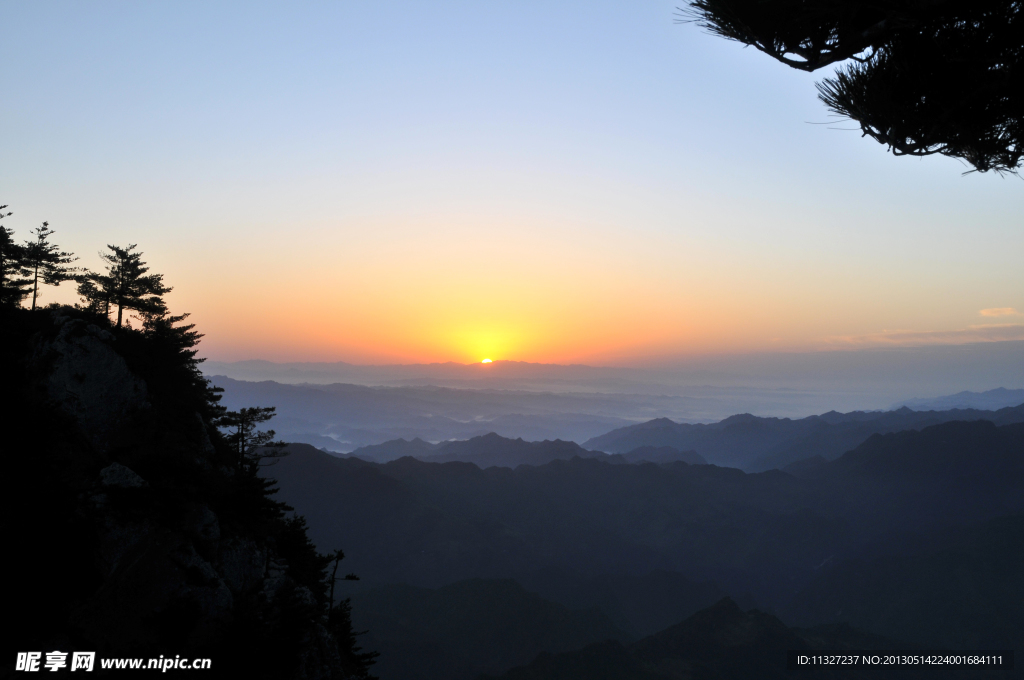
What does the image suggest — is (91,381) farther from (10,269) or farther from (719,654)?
(719,654)

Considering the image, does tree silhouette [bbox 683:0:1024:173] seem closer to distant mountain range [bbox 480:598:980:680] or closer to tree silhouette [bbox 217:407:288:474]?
tree silhouette [bbox 217:407:288:474]

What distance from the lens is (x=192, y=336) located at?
41.2 m

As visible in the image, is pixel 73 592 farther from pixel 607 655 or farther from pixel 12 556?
pixel 607 655

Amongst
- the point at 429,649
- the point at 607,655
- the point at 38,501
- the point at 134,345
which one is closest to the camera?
the point at 38,501

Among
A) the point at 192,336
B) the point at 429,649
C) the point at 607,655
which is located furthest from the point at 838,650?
the point at 192,336

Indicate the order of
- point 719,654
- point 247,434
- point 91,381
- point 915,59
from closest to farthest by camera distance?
1. point 915,59
2. point 91,381
3. point 247,434
4. point 719,654

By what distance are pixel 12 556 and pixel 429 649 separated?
154049 mm

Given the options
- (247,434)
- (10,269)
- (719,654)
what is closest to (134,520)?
(247,434)

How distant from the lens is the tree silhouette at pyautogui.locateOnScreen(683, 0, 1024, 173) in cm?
1153

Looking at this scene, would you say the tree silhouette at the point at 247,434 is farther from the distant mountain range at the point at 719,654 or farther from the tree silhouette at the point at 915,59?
the distant mountain range at the point at 719,654

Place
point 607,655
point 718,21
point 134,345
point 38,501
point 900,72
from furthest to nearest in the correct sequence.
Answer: point 607,655 < point 134,345 < point 38,501 < point 718,21 < point 900,72

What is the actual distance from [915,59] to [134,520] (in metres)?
38.8

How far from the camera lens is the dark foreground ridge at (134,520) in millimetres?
25219

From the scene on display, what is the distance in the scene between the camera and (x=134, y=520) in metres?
28.2
